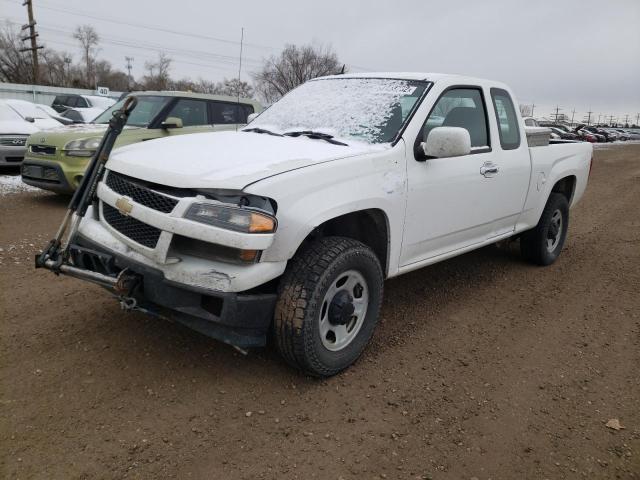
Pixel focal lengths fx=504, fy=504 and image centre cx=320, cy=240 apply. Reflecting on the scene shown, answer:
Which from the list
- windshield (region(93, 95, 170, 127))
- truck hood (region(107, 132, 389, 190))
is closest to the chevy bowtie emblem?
truck hood (region(107, 132, 389, 190))

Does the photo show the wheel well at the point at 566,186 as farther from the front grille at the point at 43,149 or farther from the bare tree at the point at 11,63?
the bare tree at the point at 11,63

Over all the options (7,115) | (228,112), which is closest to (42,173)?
(228,112)

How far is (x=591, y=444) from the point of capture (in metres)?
2.61

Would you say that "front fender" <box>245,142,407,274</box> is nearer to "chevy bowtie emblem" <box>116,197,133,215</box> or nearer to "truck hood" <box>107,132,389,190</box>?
"truck hood" <box>107,132,389,190</box>

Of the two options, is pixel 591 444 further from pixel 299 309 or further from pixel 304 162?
pixel 304 162

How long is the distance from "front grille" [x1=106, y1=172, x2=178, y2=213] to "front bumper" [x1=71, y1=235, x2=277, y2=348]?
0.33 meters

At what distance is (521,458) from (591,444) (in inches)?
17.0

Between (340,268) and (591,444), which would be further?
(340,268)

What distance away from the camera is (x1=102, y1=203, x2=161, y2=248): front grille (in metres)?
2.75

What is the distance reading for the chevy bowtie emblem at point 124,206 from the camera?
282 centimetres

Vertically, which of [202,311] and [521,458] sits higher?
[202,311]

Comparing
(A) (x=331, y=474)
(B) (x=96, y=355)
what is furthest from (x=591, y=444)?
(B) (x=96, y=355)

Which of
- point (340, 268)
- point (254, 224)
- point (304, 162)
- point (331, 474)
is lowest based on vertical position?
point (331, 474)

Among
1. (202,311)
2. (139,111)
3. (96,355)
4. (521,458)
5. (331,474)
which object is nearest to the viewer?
(331,474)
